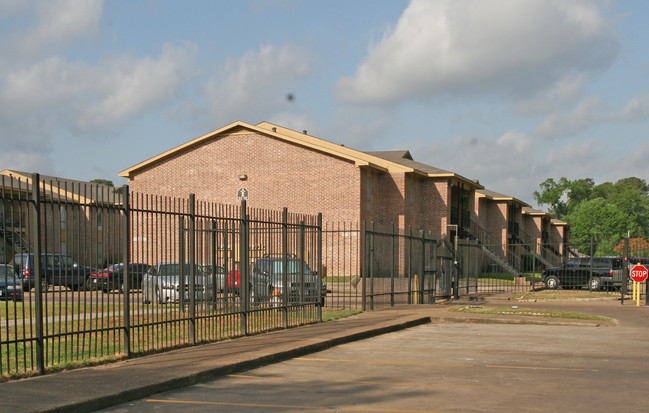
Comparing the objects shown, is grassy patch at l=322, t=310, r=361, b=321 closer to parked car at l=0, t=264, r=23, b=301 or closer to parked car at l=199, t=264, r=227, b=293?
parked car at l=199, t=264, r=227, b=293

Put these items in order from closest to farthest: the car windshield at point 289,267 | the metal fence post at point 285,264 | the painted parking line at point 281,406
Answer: the painted parking line at point 281,406
the metal fence post at point 285,264
the car windshield at point 289,267

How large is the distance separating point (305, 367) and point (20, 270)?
4264mm

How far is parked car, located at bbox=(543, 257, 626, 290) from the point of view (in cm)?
3447

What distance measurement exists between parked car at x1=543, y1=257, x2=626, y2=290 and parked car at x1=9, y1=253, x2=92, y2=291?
2769 centimetres

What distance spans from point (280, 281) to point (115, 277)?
5421 millimetres

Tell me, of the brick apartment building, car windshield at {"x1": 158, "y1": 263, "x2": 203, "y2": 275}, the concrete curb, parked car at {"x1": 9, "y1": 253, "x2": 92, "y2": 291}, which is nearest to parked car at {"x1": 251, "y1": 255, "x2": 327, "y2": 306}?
the concrete curb

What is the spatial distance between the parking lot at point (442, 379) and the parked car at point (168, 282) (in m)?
2.01

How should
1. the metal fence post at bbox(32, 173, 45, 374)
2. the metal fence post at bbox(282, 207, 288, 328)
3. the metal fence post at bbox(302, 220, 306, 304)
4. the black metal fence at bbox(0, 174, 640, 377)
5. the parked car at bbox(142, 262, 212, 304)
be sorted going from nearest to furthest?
the metal fence post at bbox(32, 173, 45, 374) → the black metal fence at bbox(0, 174, 640, 377) → the parked car at bbox(142, 262, 212, 304) → the metal fence post at bbox(282, 207, 288, 328) → the metal fence post at bbox(302, 220, 306, 304)

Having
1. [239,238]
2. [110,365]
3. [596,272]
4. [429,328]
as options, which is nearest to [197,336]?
[239,238]

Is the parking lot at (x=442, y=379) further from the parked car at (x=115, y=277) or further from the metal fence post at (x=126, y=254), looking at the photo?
the parked car at (x=115, y=277)

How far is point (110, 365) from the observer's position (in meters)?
10.5

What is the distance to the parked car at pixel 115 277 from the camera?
33.8ft

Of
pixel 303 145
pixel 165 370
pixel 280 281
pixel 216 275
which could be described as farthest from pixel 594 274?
pixel 165 370

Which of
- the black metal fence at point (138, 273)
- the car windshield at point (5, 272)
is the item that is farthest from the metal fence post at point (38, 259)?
the car windshield at point (5, 272)
